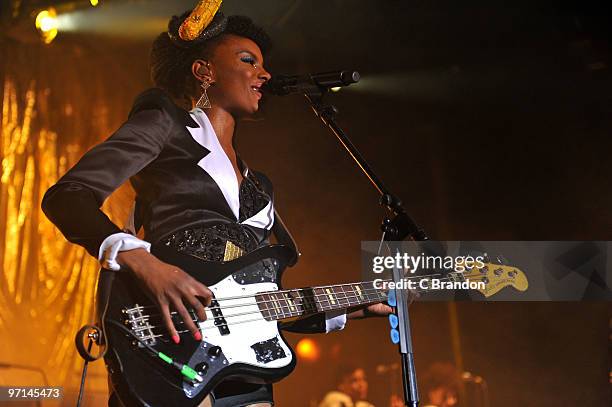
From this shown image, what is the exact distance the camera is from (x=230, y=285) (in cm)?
173

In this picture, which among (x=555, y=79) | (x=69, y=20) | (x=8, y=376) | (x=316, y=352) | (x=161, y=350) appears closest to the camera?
(x=161, y=350)

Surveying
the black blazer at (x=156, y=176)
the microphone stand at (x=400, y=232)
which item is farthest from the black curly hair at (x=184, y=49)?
the microphone stand at (x=400, y=232)

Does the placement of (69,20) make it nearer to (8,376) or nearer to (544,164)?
(8,376)

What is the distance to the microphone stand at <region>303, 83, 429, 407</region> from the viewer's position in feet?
5.83

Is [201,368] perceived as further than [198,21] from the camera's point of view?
No

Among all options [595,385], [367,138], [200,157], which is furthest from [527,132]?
[200,157]

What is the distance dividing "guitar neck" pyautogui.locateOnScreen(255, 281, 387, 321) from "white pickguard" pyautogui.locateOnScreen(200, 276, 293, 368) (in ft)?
0.09

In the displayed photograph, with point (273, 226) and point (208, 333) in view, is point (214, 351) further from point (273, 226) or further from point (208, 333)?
point (273, 226)

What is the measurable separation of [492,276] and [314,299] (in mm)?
666

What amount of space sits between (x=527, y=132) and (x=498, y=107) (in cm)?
18

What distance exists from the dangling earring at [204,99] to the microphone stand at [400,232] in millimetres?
357

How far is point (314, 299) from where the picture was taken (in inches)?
76.9

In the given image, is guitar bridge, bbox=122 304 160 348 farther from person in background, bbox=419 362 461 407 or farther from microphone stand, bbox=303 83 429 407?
person in background, bbox=419 362 461 407

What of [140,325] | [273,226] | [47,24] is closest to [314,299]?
[273,226]
